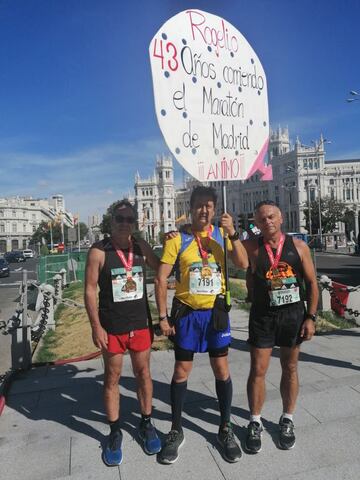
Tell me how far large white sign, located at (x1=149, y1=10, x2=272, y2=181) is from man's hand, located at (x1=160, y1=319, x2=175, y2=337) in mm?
1143

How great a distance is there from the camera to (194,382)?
14.2ft

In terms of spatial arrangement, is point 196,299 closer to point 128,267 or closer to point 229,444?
point 128,267

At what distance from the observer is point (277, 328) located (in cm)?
302

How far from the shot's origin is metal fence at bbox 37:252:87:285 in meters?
16.0

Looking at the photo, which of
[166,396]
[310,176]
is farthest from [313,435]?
[310,176]

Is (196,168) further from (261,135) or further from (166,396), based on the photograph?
(166,396)

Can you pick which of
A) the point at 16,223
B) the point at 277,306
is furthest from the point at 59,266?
the point at 16,223

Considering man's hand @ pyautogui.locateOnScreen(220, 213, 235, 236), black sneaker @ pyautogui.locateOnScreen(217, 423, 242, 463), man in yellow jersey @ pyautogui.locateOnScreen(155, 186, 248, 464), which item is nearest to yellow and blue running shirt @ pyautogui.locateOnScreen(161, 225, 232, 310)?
man in yellow jersey @ pyautogui.locateOnScreen(155, 186, 248, 464)

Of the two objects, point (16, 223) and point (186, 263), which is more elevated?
point (16, 223)

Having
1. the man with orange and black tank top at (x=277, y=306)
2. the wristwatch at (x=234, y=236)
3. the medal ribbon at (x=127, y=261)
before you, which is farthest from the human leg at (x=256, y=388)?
the medal ribbon at (x=127, y=261)

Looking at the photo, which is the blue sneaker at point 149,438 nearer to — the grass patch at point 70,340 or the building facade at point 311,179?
the grass patch at point 70,340

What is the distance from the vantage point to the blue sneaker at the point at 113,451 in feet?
9.29

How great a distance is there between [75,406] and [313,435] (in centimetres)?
223

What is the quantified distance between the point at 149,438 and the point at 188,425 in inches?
17.0
